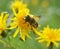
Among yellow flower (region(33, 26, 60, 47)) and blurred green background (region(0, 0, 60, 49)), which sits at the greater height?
blurred green background (region(0, 0, 60, 49))

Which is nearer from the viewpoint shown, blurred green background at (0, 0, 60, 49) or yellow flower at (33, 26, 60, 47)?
yellow flower at (33, 26, 60, 47)

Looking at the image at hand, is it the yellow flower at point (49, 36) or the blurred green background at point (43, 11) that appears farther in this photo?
the blurred green background at point (43, 11)

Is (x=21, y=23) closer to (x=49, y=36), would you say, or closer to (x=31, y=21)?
(x=31, y=21)

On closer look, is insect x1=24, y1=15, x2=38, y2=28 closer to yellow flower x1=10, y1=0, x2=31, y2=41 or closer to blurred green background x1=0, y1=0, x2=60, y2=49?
yellow flower x1=10, y1=0, x2=31, y2=41

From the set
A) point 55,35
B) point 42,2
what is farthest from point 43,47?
point 42,2

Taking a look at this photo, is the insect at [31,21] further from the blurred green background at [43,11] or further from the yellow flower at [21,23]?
the blurred green background at [43,11]

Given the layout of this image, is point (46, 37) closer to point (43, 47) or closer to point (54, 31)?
point (54, 31)

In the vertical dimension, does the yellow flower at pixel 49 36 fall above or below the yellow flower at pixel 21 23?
below

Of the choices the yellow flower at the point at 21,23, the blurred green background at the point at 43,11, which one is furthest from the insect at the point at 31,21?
the blurred green background at the point at 43,11

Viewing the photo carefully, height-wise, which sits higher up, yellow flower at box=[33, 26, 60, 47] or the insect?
the insect

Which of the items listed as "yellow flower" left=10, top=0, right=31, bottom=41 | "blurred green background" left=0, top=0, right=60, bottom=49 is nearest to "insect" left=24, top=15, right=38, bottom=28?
"yellow flower" left=10, top=0, right=31, bottom=41

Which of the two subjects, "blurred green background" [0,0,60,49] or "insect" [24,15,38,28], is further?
"blurred green background" [0,0,60,49]

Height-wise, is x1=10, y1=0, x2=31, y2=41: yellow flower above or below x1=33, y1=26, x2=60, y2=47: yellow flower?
above
